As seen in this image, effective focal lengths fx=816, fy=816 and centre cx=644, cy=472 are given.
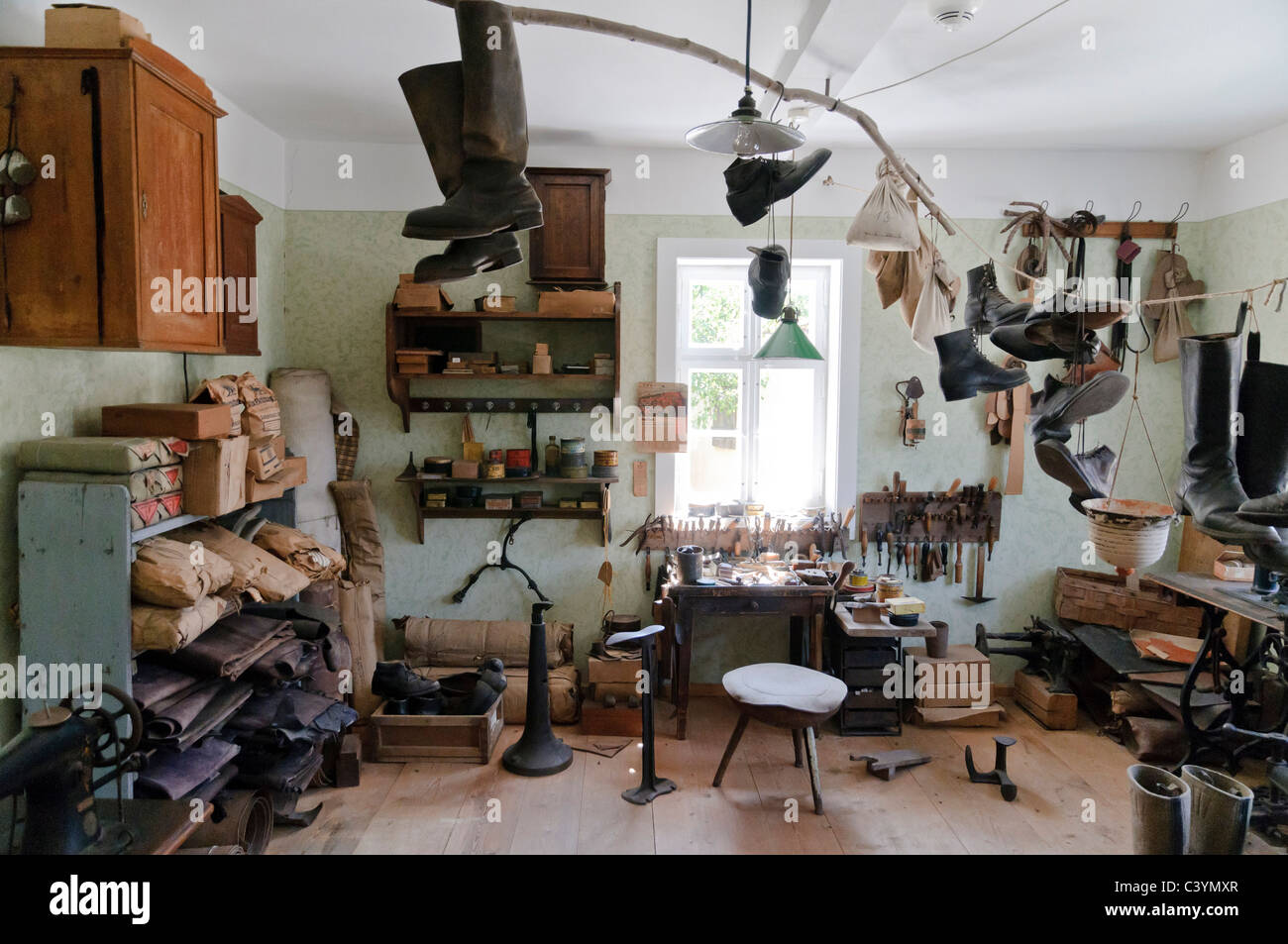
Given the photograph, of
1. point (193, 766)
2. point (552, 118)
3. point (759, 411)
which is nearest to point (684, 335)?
point (759, 411)

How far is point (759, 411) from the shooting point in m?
5.23

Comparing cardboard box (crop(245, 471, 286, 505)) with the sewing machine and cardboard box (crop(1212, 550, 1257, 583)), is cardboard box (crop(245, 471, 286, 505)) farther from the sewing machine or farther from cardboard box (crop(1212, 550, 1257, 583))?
cardboard box (crop(1212, 550, 1257, 583))

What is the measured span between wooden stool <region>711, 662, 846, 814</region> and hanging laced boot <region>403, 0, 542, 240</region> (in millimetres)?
2586

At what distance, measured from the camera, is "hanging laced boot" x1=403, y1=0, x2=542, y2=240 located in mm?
1774

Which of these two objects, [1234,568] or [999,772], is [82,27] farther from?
[1234,568]

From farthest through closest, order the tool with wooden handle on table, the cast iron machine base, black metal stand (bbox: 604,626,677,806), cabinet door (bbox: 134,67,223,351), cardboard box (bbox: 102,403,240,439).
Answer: the tool with wooden handle on table
the cast iron machine base
black metal stand (bbox: 604,626,677,806)
cardboard box (bbox: 102,403,240,439)
cabinet door (bbox: 134,67,223,351)

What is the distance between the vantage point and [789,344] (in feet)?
13.5

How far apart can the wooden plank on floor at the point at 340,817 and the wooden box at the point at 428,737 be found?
0.09 metres

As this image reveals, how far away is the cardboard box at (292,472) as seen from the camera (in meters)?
3.79

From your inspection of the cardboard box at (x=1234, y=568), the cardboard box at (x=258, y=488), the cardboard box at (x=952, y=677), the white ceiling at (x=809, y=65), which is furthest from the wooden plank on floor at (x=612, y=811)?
the white ceiling at (x=809, y=65)

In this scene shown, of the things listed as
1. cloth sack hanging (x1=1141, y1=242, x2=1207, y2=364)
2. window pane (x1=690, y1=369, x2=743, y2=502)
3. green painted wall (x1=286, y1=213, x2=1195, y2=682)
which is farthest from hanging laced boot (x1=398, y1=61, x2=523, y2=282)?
cloth sack hanging (x1=1141, y1=242, x2=1207, y2=364)

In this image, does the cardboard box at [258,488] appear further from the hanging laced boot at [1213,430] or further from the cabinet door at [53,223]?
the hanging laced boot at [1213,430]
